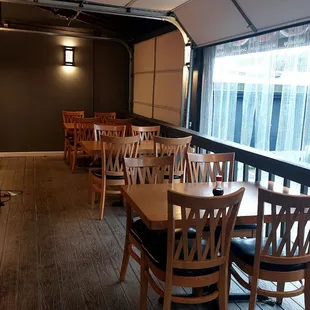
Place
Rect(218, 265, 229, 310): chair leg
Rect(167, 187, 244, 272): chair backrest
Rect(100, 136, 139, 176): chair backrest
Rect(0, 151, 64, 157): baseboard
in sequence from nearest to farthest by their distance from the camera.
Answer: Rect(167, 187, 244, 272): chair backrest, Rect(218, 265, 229, 310): chair leg, Rect(100, 136, 139, 176): chair backrest, Rect(0, 151, 64, 157): baseboard

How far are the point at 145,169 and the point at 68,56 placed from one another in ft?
17.5

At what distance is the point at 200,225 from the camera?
1863mm

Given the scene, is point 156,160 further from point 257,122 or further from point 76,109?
point 76,109

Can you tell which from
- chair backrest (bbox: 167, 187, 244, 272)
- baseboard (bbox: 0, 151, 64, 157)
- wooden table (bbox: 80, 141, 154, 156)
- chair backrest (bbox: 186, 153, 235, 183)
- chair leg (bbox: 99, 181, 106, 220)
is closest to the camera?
chair backrest (bbox: 167, 187, 244, 272)

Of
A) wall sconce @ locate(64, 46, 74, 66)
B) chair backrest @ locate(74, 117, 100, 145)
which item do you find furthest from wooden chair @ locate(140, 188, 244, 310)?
wall sconce @ locate(64, 46, 74, 66)

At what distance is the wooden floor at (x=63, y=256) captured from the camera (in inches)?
100

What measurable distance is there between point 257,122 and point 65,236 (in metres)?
2.30

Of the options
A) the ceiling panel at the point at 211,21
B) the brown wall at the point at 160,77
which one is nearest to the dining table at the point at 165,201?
the ceiling panel at the point at 211,21

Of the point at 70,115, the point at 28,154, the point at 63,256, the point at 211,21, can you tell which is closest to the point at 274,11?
the point at 211,21

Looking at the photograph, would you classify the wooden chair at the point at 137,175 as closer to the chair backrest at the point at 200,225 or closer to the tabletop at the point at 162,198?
the tabletop at the point at 162,198

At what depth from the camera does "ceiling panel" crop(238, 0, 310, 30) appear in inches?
124

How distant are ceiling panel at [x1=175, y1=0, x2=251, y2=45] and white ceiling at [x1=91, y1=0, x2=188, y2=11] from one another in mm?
109

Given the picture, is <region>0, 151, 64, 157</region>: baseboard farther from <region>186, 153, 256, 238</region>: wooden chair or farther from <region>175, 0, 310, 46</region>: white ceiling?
<region>186, 153, 256, 238</region>: wooden chair

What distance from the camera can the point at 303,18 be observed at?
3213 mm
